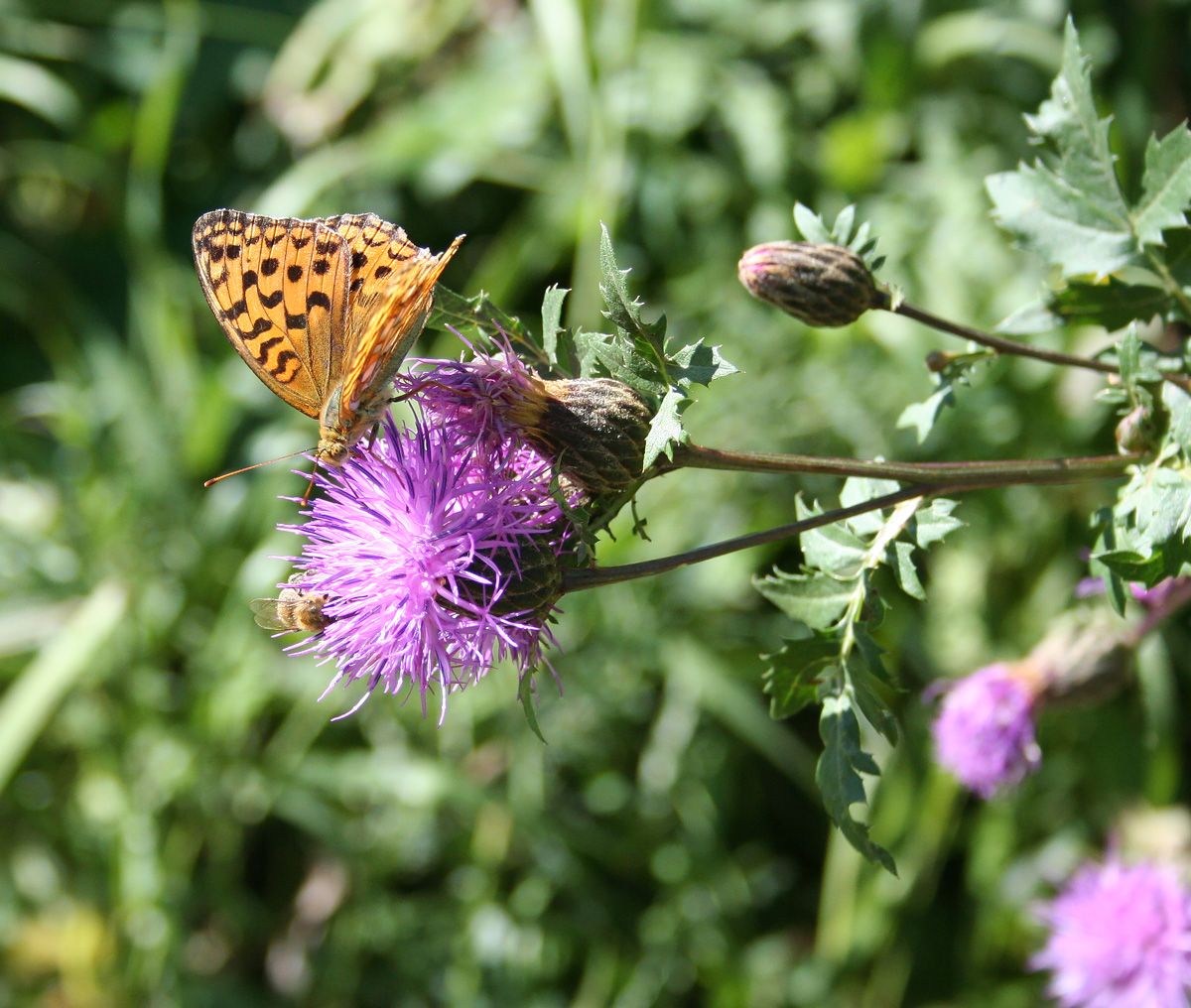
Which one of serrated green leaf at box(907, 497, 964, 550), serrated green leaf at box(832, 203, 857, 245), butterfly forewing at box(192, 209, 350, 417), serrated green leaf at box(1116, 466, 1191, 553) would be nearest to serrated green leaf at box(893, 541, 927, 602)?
serrated green leaf at box(907, 497, 964, 550)

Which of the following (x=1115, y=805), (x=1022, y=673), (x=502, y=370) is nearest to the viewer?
(x=502, y=370)

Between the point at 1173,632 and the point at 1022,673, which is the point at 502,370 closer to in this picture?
the point at 1022,673

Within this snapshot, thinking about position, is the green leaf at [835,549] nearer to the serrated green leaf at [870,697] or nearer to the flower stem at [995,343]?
the serrated green leaf at [870,697]

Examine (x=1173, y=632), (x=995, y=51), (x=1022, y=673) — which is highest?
(x=995, y=51)

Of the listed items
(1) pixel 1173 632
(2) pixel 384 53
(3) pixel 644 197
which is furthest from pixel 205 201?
(1) pixel 1173 632

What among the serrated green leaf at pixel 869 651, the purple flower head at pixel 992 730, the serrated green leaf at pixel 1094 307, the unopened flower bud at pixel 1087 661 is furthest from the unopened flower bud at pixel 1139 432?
the purple flower head at pixel 992 730

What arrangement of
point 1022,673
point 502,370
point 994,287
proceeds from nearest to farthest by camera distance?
point 502,370
point 1022,673
point 994,287

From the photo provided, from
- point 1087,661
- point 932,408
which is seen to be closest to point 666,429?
point 932,408

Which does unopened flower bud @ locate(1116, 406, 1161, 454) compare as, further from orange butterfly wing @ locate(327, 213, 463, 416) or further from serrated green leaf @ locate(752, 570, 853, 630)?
orange butterfly wing @ locate(327, 213, 463, 416)
